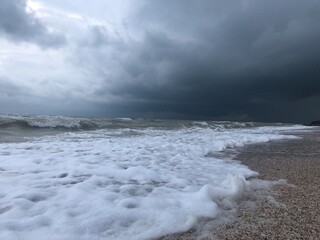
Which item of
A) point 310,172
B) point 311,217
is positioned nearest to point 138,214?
point 311,217

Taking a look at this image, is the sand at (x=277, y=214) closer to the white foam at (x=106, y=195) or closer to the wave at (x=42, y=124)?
the white foam at (x=106, y=195)

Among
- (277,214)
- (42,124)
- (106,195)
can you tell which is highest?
(42,124)

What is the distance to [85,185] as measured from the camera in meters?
4.63

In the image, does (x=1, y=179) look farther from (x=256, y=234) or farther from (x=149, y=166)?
(x=256, y=234)

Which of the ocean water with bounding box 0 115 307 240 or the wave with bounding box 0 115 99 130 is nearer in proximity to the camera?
the ocean water with bounding box 0 115 307 240

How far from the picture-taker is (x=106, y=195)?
4207 millimetres

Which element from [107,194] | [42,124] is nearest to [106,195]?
[107,194]

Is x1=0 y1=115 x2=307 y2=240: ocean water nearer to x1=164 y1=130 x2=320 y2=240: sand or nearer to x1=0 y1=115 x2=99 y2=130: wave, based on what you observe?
x1=164 y1=130 x2=320 y2=240: sand

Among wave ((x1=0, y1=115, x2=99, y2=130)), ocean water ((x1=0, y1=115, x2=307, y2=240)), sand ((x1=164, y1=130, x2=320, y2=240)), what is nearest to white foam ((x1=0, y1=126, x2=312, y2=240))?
ocean water ((x1=0, y1=115, x2=307, y2=240))

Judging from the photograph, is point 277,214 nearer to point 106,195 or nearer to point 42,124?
point 106,195

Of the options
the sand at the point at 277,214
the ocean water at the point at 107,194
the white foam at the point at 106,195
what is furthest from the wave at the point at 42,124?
the sand at the point at 277,214

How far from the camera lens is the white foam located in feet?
10.4

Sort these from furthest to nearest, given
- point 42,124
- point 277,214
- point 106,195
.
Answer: point 42,124 < point 106,195 < point 277,214

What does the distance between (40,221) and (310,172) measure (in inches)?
203
